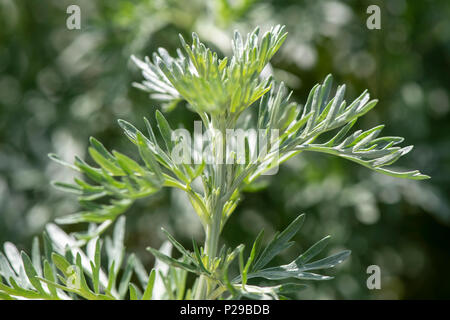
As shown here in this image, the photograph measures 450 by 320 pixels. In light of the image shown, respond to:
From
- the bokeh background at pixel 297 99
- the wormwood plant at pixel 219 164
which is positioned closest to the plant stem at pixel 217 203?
the wormwood plant at pixel 219 164

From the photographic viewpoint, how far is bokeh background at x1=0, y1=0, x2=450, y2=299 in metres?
1.09

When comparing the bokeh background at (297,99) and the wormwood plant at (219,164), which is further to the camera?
the bokeh background at (297,99)

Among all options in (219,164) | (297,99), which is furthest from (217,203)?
(297,99)

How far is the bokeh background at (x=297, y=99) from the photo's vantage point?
1.09 meters

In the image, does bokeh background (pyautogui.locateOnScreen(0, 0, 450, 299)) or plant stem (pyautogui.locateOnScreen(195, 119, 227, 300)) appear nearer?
plant stem (pyautogui.locateOnScreen(195, 119, 227, 300))

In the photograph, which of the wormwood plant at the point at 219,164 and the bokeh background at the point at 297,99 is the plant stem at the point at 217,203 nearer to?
the wormwood plant at the point at 219,164

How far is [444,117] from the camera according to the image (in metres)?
1.33

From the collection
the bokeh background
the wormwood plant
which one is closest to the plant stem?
the wormwood plant

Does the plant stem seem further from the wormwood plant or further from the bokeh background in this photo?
the bokeh background

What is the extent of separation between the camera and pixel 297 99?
4.04 feet

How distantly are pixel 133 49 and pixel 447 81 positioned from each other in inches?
31.0

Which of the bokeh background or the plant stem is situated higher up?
the bokeh background
